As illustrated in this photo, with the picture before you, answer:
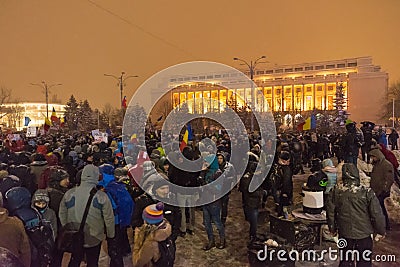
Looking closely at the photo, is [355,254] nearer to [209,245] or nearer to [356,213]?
[356,213]

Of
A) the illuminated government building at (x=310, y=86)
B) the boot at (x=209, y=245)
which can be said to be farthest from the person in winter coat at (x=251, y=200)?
the illuminated government building at (x=310, y=86)

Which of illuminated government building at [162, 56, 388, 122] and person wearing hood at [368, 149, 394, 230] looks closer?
person wearing hood at [368, 149, 394, 230]

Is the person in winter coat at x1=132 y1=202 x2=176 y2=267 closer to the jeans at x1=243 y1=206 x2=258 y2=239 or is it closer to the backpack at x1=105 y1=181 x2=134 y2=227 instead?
the backpack at x1=105 y1=181 x2=134 y2=227

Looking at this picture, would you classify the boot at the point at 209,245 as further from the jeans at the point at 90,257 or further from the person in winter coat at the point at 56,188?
the person in winter coat at the point at 56,188

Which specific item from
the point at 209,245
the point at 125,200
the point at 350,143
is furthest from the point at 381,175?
the point at 350,143

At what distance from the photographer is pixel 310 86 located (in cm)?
8988

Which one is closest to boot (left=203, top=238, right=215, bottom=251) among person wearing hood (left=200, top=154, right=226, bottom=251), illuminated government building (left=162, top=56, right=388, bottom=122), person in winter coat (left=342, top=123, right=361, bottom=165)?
person wearing hood (left=200, top=154, right=226, bottom=251)

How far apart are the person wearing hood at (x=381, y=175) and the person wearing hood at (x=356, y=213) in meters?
2.22

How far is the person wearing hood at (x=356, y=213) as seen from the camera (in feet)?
15.2

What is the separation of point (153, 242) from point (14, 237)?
140 cm

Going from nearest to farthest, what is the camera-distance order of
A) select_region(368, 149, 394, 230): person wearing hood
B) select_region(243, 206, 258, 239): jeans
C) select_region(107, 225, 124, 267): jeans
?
select_region(107, 225, 124, 267): jeans
select_region(368, 149, 394, 230): person wearing hood
select_region(243, 206, 258, 239): jeans

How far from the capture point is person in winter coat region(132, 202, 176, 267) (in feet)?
12.6

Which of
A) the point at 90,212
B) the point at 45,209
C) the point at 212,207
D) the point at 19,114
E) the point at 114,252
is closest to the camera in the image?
the point at 90,212

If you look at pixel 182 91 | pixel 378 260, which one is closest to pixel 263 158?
pixel 378 260
